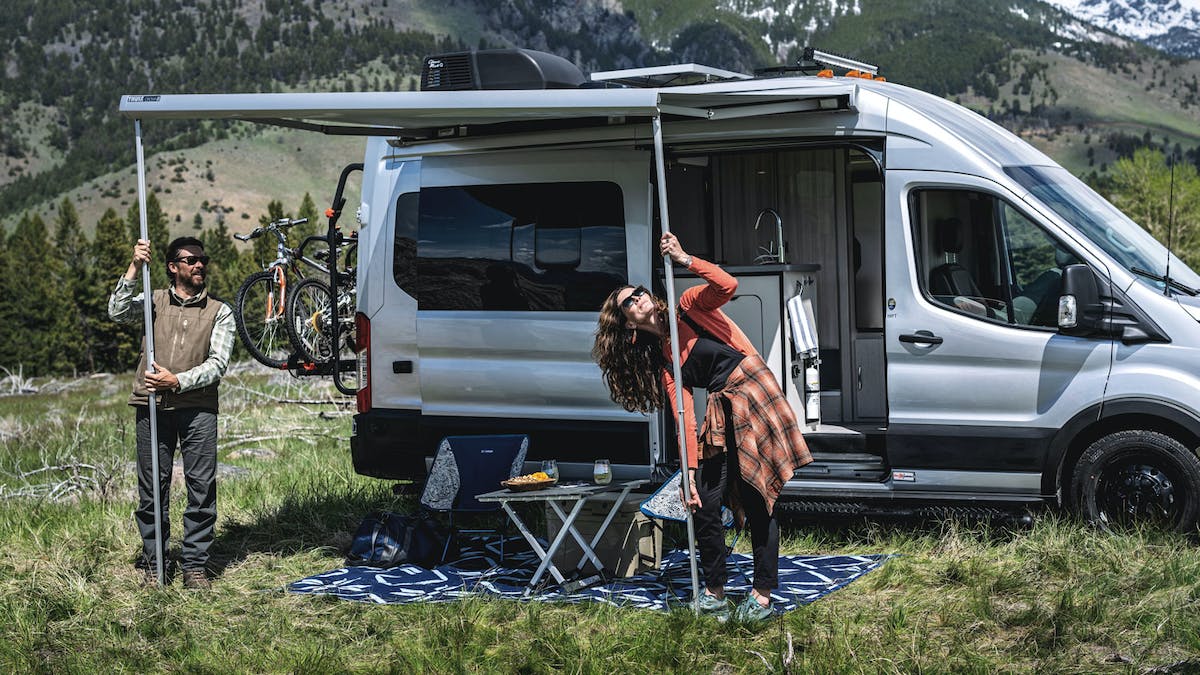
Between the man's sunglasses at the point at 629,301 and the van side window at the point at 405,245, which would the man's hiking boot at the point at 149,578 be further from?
the man's sunglasses at the point at 629,301

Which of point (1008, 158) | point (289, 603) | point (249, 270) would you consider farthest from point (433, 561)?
point (249, 270)

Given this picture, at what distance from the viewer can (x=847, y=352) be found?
24.8 ft

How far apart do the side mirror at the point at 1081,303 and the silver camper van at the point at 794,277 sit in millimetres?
13

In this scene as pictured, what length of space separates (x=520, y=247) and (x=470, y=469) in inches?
49.4

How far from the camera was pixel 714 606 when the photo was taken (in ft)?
17.4

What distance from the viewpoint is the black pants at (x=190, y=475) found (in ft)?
20.2

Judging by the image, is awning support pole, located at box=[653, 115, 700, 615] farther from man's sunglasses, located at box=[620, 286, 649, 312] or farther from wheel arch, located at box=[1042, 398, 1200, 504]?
wheel arch, located at box=[1042, 398, 1200, 504]

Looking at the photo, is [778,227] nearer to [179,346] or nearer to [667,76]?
[667,76]

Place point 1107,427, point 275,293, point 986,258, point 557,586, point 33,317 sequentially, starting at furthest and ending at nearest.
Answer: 1. point 33,317
2. point 275,293
3. point 986,258
4. point 557,586
5. point 1107,427

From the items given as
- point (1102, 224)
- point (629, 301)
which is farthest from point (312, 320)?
point (1102, 224)

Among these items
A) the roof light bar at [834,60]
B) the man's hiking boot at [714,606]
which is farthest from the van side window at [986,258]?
the man's hiking boot at [714,606]

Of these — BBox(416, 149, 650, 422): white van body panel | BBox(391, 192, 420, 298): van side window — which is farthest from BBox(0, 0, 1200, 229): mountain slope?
BBox(416, 149, 650, 422): white van body panel

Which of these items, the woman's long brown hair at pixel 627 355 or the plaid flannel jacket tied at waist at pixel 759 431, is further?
the woman's long brown hair at pixel 627 355

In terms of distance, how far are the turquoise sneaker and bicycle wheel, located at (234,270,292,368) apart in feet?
18.5
